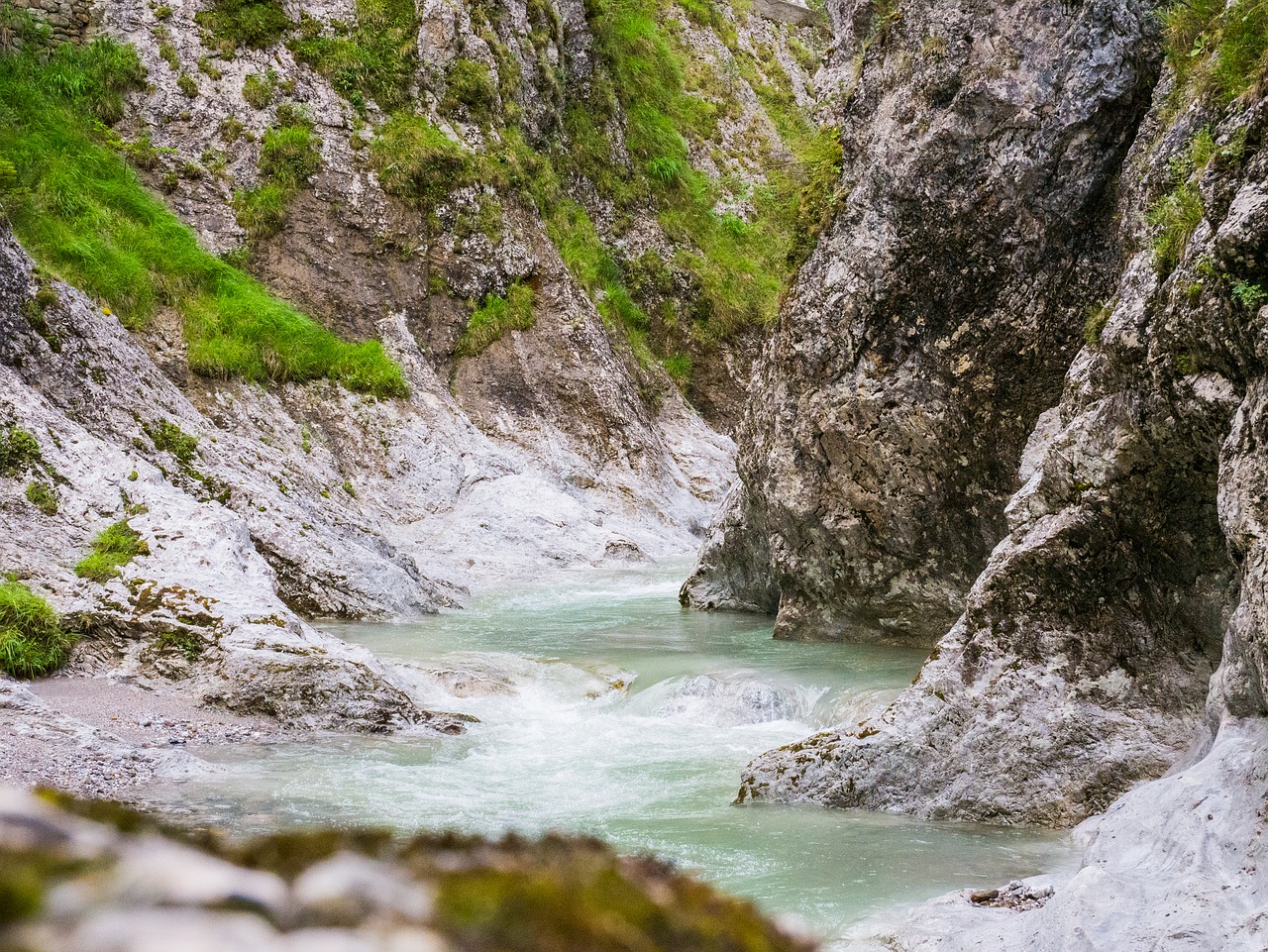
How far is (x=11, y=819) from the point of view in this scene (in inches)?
41.3

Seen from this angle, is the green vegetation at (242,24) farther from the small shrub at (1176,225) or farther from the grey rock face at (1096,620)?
the small shrub at (1176,225)

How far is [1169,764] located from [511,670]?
20.9 feet

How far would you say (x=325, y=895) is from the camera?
106 cm

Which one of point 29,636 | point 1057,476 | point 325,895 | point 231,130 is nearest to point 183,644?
point 29,636

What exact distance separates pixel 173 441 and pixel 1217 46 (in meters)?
12.1

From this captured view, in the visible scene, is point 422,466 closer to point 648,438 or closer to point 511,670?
point 648,438

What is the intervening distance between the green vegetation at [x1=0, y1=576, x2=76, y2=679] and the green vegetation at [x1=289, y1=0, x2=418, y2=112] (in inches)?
781

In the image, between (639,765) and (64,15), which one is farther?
(64,15)

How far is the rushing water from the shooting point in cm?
561

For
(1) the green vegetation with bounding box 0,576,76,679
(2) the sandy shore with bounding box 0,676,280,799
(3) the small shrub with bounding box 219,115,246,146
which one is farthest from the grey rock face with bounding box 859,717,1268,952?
(3) the small shrub with bounding box 219,115,246,146

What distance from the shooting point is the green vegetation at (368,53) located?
2545 cm

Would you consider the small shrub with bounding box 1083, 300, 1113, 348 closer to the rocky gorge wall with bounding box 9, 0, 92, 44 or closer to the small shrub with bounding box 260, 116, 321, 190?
the small shrub with bounding box 260, 116, 321, 190

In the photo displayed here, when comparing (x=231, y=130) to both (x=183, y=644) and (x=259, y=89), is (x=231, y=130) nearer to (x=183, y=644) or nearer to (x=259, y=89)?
(x=259, y=89)

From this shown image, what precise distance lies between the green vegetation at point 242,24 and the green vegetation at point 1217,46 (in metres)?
22.6
